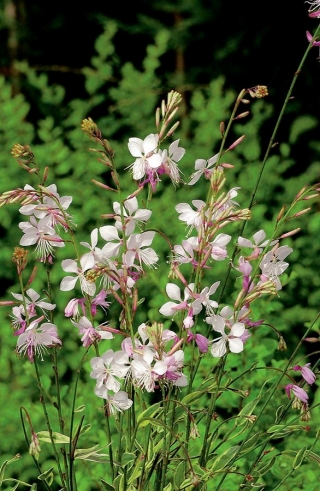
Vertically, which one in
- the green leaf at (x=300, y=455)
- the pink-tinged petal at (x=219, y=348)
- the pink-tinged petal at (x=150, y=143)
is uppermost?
the pink-tinged petal at (x=150, y=143)

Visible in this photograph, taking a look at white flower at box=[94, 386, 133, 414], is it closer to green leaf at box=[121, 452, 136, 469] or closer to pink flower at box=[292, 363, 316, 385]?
green leaf at box=[121, 452, 136, 469]

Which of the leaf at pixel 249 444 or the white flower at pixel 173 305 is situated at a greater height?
the white flower at pixel 173 305

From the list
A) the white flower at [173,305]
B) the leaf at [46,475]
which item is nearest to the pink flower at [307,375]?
the white flower at [173,305]

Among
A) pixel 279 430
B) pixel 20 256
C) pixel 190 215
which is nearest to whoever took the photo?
pixel 20 256

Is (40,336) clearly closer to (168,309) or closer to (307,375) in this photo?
(168,309)

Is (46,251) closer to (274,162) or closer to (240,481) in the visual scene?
(240,481)

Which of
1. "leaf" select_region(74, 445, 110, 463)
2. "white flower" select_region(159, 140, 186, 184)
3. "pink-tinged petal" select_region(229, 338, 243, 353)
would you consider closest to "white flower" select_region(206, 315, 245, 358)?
"pink-tinged petal" select_region(229, 338, 243, 353)

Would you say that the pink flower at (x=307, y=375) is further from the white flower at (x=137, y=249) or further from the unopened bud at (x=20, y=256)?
the unopened bud at (x=20, y=256)

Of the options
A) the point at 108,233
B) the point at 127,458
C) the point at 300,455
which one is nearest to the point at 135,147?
the point at 108,233

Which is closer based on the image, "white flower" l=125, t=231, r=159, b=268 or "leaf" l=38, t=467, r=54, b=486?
"white flower" l=125, t=231, r=159, b=268

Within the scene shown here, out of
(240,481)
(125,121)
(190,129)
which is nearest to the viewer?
(240,481)

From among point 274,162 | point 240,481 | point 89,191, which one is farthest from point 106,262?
point 274,162
